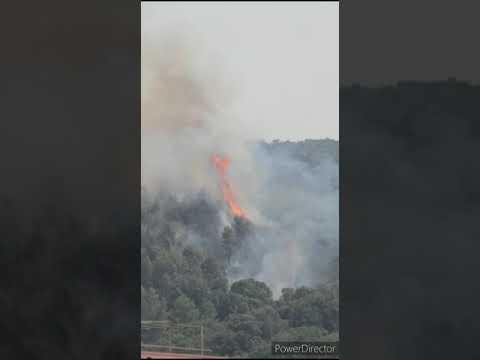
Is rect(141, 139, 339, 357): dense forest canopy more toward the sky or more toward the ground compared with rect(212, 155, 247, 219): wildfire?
more toward the ground

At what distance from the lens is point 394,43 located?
335 cm

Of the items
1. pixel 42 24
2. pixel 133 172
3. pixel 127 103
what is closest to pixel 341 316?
pixel 133 172

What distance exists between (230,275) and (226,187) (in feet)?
6.45

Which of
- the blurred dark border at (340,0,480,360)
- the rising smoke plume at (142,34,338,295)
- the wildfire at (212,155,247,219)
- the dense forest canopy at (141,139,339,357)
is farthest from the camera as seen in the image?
the wildfire at (212,155,247,219)

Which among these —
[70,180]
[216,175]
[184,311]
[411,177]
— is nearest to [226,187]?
[216,175]

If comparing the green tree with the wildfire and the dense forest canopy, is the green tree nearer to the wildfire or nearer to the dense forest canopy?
the dense forest canopy

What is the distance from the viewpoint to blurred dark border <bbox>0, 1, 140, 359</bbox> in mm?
3354

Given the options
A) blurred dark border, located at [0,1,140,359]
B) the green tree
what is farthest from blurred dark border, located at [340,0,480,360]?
the green tree

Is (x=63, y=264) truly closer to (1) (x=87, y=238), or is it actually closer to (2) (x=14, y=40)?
(1) (x=87, y=238)

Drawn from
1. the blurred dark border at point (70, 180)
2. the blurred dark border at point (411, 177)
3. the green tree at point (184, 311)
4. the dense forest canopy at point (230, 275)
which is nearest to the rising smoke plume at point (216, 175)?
the dense forest canopy at point (230, 275)

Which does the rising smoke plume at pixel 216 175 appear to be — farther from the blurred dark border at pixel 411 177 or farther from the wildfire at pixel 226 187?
the blurred dark border at pixel 411 177

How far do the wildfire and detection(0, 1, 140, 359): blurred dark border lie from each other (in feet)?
42.7

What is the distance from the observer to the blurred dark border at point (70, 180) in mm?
3354

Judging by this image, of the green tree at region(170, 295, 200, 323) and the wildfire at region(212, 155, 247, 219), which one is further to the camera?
the wildfire at region(212, 155, 247, 219)
